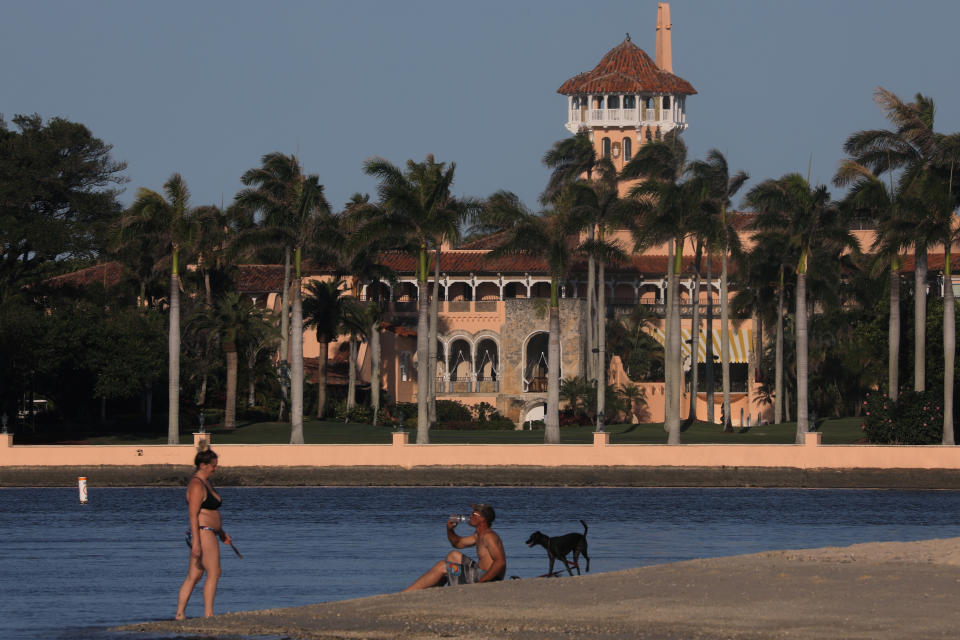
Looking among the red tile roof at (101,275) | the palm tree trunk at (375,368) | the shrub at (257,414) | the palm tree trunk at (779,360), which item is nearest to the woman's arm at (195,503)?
the shrub at (257,414)

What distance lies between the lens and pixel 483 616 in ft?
57.7

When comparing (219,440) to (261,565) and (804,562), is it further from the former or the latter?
(804,562)

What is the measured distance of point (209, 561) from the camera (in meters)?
18.5

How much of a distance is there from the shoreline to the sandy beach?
26.9 metres

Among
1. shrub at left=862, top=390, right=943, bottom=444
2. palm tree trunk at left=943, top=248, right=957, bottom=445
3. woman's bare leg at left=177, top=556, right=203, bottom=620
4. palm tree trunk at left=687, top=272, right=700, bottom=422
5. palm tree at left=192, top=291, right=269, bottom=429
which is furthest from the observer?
palm tree trunk at left=687, top=272, right=700, bottom=422

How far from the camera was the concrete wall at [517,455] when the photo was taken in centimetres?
4769

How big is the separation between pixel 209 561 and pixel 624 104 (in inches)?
3409

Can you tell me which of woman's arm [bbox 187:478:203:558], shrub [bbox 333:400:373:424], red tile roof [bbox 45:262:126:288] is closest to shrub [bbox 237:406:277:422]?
shrub [bbox 333:400:373:424]

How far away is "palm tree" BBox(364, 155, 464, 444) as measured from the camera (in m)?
54.3

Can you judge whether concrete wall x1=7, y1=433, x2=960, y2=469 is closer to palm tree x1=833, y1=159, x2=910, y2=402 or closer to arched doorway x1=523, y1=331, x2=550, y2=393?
palm tree x1=833, y1=159, x2=910, y2=402

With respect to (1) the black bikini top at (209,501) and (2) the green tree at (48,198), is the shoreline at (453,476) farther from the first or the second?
(1) the black bikini top at (209,501)

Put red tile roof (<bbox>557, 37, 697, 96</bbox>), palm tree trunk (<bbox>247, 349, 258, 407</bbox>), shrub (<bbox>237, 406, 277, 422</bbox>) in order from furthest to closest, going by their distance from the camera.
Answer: red tile roof (<bbox>557, 37, 697, 96</bbox>) → palm tree trunk (<bbox>247, 349, 258, 407</bbox>) → shrub (<bbox>237, 406, 277, 422</bbox>)

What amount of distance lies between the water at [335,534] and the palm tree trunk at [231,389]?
14.4m

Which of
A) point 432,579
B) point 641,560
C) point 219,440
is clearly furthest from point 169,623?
point 219,440
